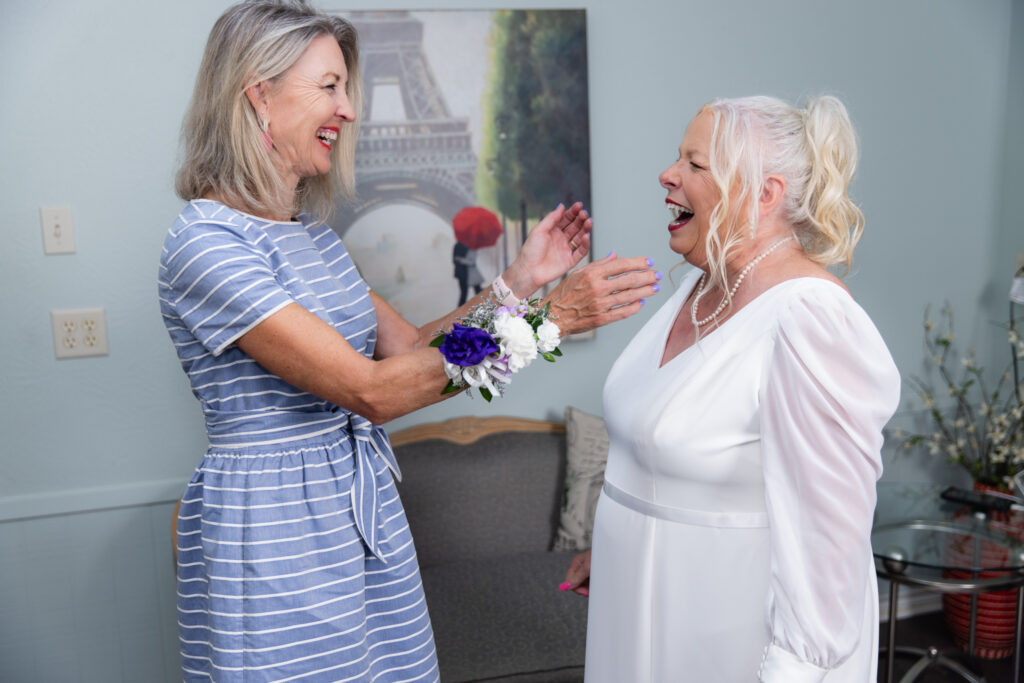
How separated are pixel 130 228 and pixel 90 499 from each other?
2.50ft

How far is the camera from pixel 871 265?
3.14 m

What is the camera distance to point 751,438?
1224mm

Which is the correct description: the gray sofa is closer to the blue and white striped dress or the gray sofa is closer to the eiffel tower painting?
the eiffel tower painting

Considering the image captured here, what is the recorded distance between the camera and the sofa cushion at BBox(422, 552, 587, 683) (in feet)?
6.88

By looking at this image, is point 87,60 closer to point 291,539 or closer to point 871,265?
point 291,539

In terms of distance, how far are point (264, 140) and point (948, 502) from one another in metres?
2.39

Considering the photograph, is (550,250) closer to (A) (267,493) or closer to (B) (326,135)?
(B) (326,135)

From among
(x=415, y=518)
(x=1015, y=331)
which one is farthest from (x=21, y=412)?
(x=1015, y=331)

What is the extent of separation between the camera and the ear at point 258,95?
1.36 meters

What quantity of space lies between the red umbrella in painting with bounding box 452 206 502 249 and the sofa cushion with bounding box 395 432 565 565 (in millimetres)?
616

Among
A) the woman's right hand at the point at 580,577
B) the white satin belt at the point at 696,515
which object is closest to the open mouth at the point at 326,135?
the white satin belt at the point at 696,515

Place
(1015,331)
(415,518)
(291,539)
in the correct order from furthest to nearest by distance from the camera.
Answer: (1015,331), (415,518), (291,539)

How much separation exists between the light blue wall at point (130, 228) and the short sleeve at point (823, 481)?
1645 millimetres

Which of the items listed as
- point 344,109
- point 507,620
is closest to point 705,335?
point 344,109
